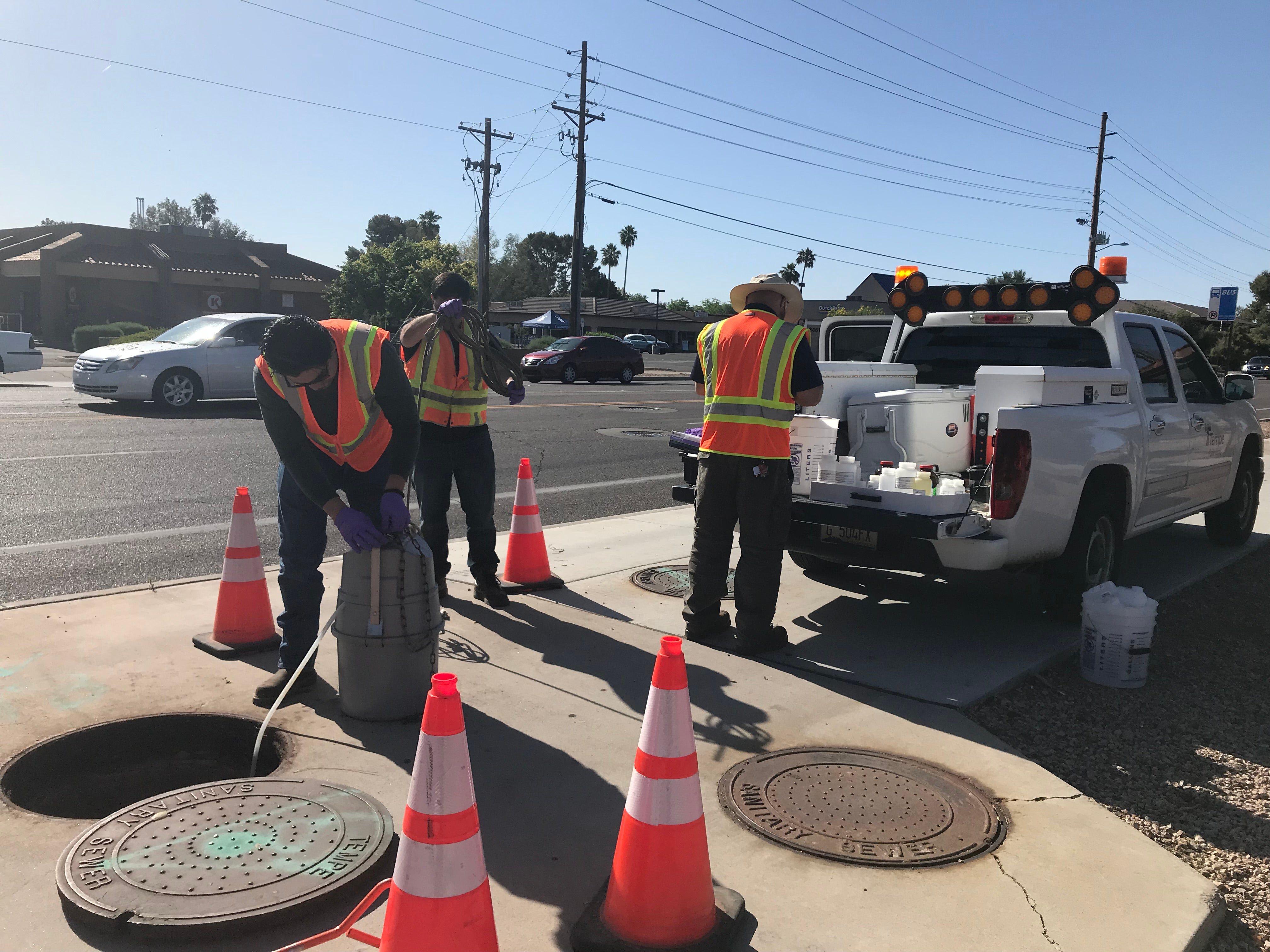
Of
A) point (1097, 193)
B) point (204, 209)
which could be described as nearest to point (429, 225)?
point (204, 209)

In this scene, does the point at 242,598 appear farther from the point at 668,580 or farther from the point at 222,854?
the point at 668,580

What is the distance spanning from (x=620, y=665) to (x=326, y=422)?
1.75 metres

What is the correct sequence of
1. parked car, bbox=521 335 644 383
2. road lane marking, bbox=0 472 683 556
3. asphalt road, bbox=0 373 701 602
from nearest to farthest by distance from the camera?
asphalt road, bbox=0 373 701 602 < road lane marking, bbox=0 472 683 556 < parked car, bbox=521 335 644 383

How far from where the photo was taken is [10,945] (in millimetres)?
2426

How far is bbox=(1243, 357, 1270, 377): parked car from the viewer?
63.9m

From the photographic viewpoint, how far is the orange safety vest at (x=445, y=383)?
5262 millimetres

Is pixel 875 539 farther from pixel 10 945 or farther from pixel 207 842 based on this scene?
pixel 10 945

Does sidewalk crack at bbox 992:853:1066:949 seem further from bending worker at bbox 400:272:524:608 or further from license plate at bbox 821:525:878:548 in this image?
bending worker at bbox 400:272:524:608

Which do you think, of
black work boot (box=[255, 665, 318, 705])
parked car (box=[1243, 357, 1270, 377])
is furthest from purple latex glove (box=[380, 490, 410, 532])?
parked car (box=[1243, 357, 1270, 377])

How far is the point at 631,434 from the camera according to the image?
1478 centimetres

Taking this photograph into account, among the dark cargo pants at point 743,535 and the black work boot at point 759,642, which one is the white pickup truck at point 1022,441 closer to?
the dark cargo pants at point 743,535

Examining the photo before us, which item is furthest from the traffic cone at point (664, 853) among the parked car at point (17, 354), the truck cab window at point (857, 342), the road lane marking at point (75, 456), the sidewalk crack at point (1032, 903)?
the parked car at point (17, 354)

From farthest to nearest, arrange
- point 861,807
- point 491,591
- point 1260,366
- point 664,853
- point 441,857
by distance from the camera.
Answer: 1. point 1260,366
2. point 491,591
3. point 861,807
4. point 664,853
5. point 441,857

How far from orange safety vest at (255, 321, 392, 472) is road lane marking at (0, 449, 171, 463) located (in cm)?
725
